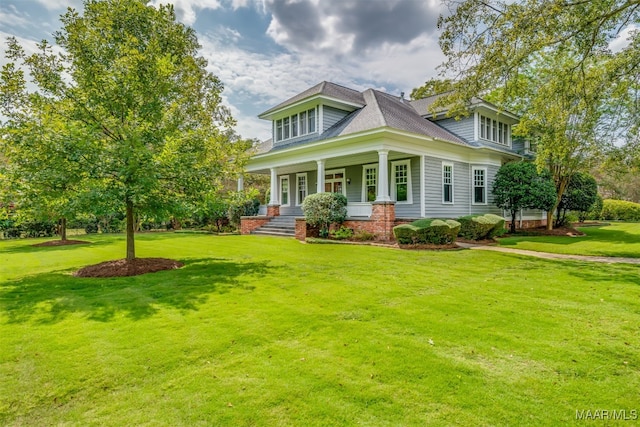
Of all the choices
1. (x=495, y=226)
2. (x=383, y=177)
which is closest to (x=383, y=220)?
(x=383, y=177)

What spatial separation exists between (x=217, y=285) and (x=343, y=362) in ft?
12.9

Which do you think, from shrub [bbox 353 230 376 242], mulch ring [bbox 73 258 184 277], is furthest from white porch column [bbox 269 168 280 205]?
mulch ring [bbox 73 258 184 277]

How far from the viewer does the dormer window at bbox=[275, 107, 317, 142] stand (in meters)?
18.0

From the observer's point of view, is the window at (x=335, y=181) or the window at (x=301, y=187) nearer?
the window at (x=335, y=181)

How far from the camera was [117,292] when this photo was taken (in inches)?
247

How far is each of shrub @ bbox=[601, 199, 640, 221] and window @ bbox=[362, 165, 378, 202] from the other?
24.3 m

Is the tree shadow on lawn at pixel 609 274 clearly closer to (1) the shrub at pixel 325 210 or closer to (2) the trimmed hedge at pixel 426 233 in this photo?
(2) the trimmed hedge at pixel 426 233

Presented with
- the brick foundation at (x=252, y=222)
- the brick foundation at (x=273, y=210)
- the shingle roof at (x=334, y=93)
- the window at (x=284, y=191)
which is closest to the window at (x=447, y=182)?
the shingle roof at (x=334, y=93)

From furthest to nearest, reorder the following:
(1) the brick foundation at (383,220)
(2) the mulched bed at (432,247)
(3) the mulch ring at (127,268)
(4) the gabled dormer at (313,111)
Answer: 1. (4) the gabled dormer at (313,111)
2. (1) the brick foundation at (383,220)
3. (2) the mulched bed at (432,247)
4. (3) the mulch ring at (127,268)

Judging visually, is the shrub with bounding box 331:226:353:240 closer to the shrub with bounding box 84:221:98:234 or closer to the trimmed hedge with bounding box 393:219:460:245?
the trimmed hedge with bounding box 393:219:460:245

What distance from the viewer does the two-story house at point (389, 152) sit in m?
14.2

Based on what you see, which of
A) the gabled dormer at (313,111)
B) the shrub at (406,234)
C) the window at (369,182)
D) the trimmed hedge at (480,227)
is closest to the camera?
the shrub at (406,234)

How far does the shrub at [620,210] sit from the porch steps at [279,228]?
27.9 m

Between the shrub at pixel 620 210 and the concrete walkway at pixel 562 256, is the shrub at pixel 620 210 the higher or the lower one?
the higher one
